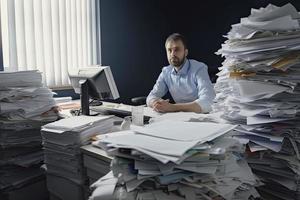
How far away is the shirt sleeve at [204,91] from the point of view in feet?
7.89

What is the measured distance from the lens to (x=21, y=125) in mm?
1978

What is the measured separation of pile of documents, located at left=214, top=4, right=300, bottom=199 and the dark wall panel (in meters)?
2.28

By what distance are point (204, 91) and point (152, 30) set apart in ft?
5.49

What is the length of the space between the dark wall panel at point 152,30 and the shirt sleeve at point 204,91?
571mm

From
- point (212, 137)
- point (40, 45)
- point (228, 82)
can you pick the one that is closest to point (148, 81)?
point (40, 45)

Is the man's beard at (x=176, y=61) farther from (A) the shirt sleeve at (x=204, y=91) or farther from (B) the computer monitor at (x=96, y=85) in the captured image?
(B) the computer monitor at (x=96, y=85)

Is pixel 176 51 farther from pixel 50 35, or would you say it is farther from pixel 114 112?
pixel 50 35

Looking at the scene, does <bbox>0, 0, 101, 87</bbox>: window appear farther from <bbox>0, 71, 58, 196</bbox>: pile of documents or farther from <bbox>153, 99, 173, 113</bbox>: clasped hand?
<bbox>153, 99, 173, 113</bbox>: clasped hand

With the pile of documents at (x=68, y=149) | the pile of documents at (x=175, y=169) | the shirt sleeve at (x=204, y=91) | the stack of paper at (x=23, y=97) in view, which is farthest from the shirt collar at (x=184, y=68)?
the pile of documents at (x=175, y=169)

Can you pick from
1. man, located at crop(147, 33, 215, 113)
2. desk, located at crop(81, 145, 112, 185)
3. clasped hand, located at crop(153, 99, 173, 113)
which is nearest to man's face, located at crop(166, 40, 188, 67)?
man, located at crop(147, 33, 215, 113)

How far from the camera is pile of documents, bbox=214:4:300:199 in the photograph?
0.98 metres

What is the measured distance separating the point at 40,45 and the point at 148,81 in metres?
1.58

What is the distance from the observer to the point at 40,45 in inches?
114

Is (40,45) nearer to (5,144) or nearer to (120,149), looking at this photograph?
(5,144)
